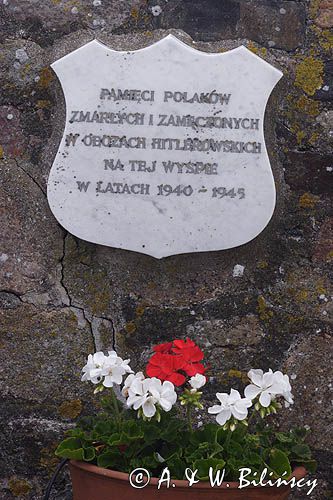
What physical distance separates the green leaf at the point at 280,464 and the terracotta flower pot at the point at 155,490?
0.12ft

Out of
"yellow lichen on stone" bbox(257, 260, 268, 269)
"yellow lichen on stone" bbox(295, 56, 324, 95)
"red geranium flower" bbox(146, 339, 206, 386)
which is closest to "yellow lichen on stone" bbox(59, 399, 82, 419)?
"red geranium flower" bbox(146, 339, 206, 386)

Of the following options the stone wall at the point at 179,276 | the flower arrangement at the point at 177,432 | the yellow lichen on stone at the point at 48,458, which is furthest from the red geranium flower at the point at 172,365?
the yellow lichen on stone at the point at 48,458

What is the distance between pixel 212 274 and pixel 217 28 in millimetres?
601

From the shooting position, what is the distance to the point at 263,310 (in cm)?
193

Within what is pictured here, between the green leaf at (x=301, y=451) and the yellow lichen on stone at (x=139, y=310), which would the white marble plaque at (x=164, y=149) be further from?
the green leaf at (x=301, y=451)

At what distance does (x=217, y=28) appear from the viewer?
1.97 meters

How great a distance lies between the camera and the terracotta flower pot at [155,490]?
1.47 m

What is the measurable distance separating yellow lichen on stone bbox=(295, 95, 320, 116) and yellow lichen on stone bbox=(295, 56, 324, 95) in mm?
20

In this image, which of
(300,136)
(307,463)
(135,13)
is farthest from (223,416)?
(135,13)

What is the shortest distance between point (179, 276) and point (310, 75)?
583 mm

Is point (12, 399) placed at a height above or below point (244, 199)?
below

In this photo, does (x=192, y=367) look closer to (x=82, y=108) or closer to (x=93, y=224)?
(x=93, y=224)

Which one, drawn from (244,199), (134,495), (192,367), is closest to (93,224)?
(244,199)

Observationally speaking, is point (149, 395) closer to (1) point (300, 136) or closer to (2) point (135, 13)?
(1) point (300, 136)
